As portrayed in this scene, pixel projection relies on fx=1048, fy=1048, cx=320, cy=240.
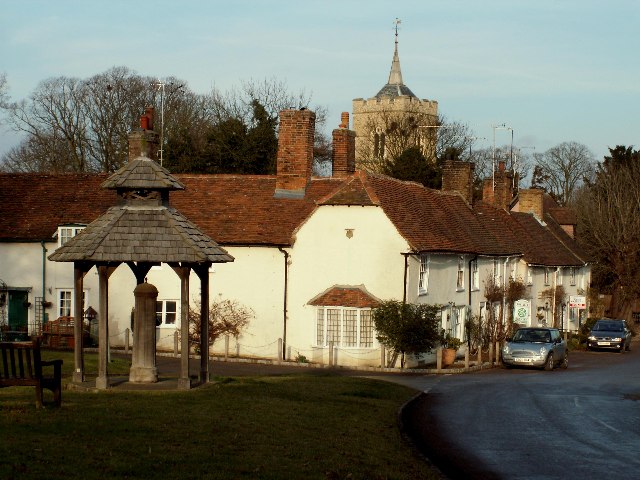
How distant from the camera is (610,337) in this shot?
185ft

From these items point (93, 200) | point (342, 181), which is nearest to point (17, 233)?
point (93, 200)

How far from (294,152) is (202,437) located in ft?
99.3

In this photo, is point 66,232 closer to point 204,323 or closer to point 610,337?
point 204,323

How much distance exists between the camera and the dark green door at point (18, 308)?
146 feet

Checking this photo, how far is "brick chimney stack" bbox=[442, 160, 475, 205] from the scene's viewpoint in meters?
56.1

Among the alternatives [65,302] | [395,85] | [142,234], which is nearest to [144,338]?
[142,234]

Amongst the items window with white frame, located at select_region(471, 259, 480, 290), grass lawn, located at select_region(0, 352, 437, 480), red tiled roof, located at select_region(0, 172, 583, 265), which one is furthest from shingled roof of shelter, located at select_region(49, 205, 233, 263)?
window with white frame, located at select_region(471, 259, 480, 290)

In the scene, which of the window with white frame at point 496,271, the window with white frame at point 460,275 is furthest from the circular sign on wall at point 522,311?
the window with white frame at point 460,275

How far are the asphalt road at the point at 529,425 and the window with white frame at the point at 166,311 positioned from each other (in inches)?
483

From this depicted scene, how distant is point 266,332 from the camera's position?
4288 cm

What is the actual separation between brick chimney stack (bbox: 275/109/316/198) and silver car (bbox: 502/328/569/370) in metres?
11.1

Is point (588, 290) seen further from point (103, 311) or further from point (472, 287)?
point (103, 311)

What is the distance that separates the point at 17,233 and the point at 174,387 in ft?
79.7

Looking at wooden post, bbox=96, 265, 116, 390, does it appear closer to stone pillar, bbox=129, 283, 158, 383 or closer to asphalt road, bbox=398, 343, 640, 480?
stone pillar, bbox=129, 283, 158, 383
